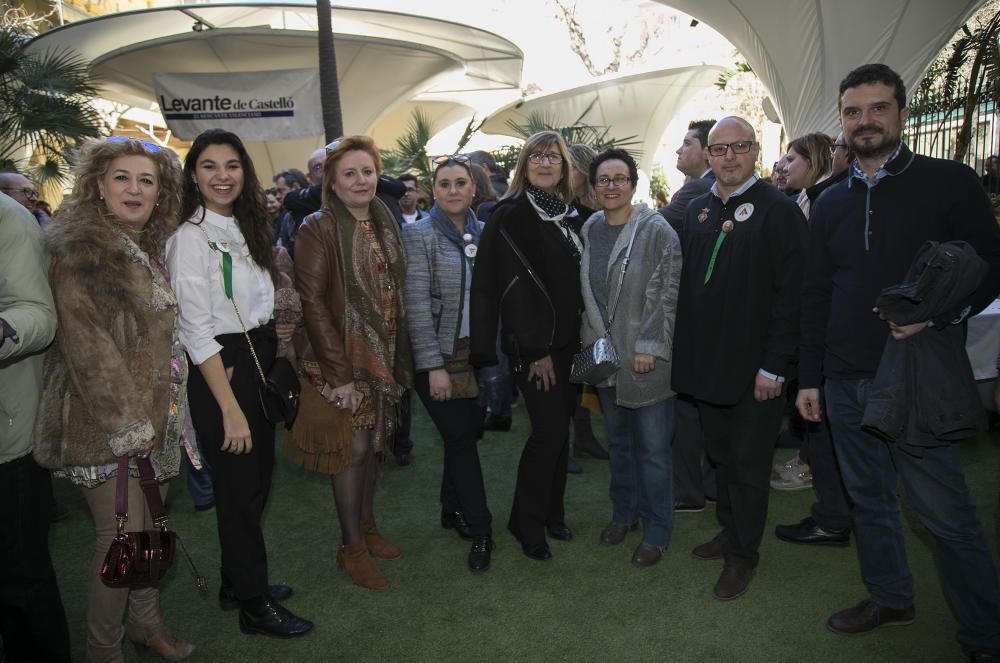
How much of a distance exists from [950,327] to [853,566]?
1.66 metres

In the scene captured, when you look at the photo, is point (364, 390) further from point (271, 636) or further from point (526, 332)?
point (271, 636)

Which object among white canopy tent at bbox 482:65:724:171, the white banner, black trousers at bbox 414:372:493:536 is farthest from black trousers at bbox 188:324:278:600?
white canopy tent at bbox 482:65:724:171

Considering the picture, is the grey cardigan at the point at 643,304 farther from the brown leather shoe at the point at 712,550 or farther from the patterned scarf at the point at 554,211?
the brown leather shoe at the point at 712,550

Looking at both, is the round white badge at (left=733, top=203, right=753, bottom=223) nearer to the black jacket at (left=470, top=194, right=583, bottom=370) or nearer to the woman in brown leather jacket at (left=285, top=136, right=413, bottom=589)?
the black jacket at (left=470, top=194, right=583, bottom=370)

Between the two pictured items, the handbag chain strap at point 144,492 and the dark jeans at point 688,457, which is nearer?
the handbag chain strap at point 144,492

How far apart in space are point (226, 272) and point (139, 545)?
1.10m

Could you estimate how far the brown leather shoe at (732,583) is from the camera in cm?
336

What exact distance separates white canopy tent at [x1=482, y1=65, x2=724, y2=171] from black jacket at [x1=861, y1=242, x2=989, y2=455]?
71.3 feet

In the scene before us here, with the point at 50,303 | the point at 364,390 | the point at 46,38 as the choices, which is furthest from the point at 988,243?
the point at 46,38

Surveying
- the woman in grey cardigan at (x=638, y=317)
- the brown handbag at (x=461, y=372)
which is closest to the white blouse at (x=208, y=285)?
the brown handbag at (x=461, y=372)

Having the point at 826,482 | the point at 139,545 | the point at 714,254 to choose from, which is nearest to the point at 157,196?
the point at 139,545

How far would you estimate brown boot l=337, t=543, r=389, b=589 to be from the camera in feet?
11.8

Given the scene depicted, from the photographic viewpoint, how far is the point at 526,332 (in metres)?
3.50

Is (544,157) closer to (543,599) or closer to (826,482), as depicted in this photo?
(543,599)
